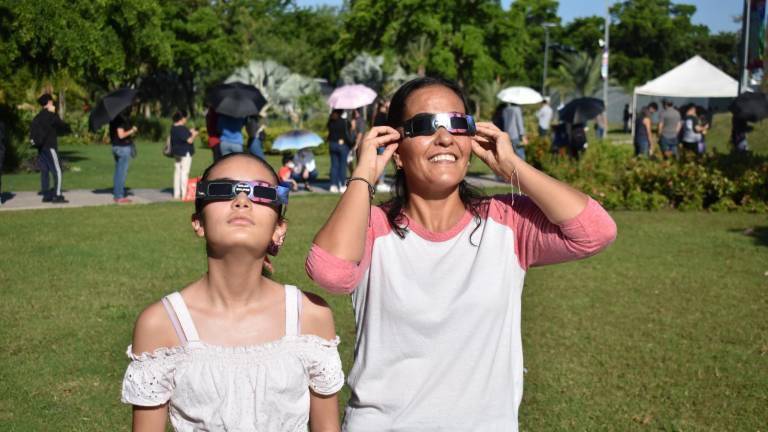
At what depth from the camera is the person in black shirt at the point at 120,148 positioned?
15094mm

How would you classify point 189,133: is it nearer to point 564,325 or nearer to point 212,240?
point 564,325

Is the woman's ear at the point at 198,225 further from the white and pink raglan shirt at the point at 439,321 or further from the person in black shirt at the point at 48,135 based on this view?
the person in black shirt at the point at 48,135

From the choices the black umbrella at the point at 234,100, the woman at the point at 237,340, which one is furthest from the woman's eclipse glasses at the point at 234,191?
the black umbrella at the point at 234,100

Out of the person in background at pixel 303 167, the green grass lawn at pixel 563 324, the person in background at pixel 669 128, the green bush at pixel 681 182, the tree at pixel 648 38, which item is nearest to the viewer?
the green grass lawn at pixel 563 324

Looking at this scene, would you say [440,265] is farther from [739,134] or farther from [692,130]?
[692,130]

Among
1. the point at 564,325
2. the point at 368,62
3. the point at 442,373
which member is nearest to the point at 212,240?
the point at 442,373

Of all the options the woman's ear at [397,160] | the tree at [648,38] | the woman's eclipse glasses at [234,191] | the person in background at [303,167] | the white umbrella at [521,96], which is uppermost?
the tree at [648,38]

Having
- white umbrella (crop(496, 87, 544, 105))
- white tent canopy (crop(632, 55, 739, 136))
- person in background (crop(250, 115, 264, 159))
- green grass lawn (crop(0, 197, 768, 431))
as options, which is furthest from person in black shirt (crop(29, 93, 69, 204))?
white tent canopy (crop(632, 55, 739, 136))

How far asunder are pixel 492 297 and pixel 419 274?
0.22m

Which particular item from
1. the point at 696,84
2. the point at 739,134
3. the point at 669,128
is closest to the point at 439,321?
the point at 669,128

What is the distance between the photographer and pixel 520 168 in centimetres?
248

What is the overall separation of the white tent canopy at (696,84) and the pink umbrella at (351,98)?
18.1m

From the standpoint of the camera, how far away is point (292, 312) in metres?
2.54

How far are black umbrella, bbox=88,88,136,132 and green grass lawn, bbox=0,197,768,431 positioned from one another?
3.22m
